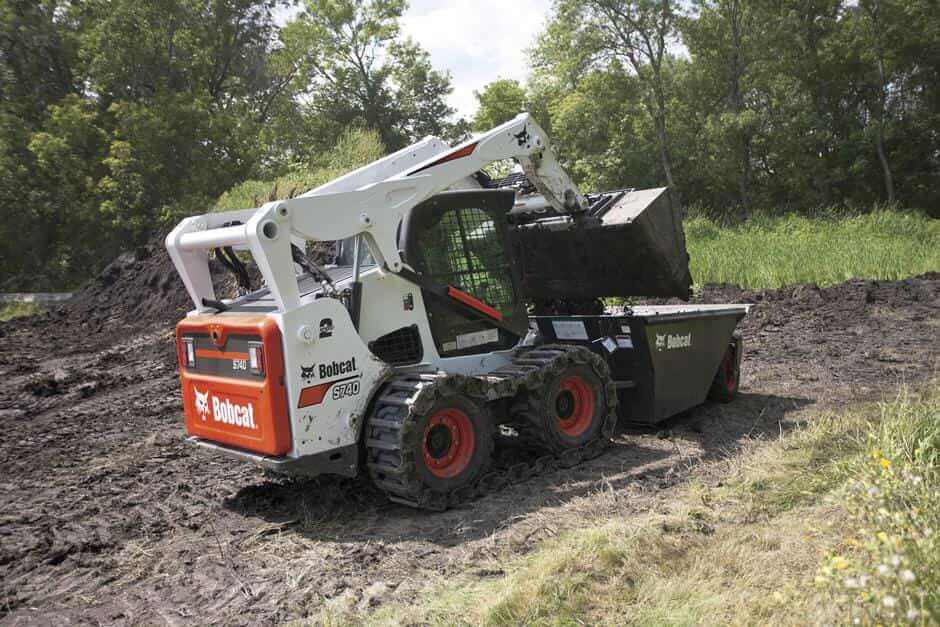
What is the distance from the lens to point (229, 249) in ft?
18.7

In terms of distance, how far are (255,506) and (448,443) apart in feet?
4.80

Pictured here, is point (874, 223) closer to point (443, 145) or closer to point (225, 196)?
point (225, 196)

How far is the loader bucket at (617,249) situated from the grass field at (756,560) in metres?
2.27

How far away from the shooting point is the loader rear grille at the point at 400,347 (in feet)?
17.8

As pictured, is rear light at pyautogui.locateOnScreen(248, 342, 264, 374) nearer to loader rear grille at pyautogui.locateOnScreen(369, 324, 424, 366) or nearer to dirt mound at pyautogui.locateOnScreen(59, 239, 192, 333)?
loader rear grille at pyautogui.locateOnScreen(369, 324, 424, 366)

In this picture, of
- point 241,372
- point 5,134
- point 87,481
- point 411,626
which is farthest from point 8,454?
point 5,134

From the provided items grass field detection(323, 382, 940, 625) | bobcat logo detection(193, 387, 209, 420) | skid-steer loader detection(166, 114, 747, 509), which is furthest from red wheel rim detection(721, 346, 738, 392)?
bobcat logo detection(193, 387, 209, 420)

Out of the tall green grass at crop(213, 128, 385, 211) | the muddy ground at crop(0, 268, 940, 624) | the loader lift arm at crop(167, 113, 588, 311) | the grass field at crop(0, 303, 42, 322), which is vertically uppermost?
the tall green grass at crop(213, 128, 385, 211)

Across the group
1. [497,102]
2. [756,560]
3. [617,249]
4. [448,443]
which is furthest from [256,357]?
[497,102]

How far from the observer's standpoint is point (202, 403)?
5434 millimetres

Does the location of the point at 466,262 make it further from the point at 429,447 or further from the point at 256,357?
the point at 256,357

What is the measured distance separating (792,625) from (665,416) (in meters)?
3.83

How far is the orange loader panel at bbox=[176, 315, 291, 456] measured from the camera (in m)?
4.74

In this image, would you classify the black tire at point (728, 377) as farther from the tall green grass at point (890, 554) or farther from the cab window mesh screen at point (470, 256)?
the tall green grass at point (890, 554)
